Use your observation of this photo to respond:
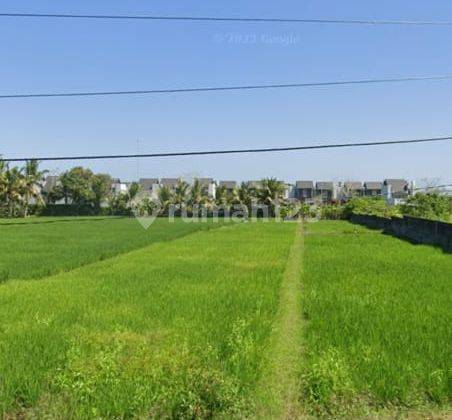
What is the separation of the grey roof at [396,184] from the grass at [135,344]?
83.2 meters

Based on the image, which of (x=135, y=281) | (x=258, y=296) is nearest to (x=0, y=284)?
(x=135, y=281)

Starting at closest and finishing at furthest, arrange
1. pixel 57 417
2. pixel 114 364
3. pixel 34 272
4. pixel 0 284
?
pixel 57 417 → pixel 114 364 → pixel 0 284 → pixel 34 272

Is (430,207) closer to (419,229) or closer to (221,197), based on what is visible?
(419,229)

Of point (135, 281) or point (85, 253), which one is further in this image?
point (85, 253)

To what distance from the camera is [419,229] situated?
20.9 meters

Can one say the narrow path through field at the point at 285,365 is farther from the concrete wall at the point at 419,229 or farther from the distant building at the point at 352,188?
the distant building at the point at 352,188

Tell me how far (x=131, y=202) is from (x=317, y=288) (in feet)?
175

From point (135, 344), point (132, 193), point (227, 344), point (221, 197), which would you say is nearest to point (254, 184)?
point (221, 197)

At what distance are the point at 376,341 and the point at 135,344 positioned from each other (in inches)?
102

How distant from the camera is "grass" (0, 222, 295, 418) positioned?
4195 mm

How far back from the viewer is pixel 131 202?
6156 centimetres

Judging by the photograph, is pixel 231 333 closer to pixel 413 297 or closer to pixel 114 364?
pixel 114 364

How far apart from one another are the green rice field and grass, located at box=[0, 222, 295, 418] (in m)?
0.02

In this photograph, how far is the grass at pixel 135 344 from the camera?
4.20 meters
